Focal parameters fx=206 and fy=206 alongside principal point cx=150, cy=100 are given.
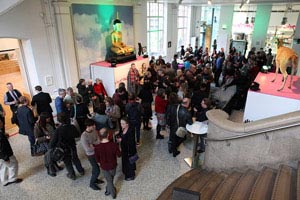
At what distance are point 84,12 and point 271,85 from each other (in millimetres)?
6193

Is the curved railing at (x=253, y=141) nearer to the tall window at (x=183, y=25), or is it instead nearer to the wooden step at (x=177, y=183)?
the wooden step at (x=177, y=183)

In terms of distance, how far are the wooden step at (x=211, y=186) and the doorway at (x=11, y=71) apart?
17.7 feet

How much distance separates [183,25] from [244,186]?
1271 cm

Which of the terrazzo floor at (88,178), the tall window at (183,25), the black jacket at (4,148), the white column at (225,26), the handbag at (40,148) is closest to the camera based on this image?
the black jacket at (4,148)

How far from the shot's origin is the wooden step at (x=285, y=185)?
90.8 inches

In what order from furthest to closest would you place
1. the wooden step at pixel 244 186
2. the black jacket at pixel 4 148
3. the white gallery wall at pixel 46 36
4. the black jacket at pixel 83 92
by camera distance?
the black jacket at pixel 83 92, the white gallery wall at pixel 46 36, the black jacket at pixel 4 148, the wooden step at pixel 244 186

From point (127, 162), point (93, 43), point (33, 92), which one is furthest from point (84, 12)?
point (127, 162)

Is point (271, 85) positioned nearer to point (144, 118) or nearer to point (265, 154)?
point (265, 154)

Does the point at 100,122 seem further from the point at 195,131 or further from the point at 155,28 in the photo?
the point at 155,28

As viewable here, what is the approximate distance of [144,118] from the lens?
5.80m

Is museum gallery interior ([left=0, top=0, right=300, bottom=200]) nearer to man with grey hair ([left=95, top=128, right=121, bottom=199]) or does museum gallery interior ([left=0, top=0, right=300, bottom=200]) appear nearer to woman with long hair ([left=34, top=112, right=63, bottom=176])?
man with grey hair ([left=95, top=128, right=121, bottom=199])

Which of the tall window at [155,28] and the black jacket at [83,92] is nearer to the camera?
the black jacket at [83,92]

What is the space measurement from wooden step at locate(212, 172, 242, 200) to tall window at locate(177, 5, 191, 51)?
37.7 ft

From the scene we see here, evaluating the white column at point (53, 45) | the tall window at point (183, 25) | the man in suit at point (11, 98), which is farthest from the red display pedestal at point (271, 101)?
the tall window at point (183, 25)
